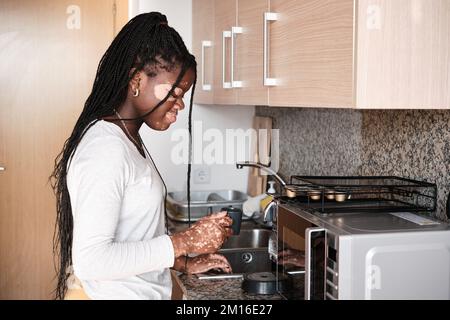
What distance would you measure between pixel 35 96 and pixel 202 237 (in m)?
1.95

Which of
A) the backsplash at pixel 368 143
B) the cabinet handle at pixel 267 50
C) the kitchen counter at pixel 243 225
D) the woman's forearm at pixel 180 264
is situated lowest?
the kitchen counter at pixel 243 225

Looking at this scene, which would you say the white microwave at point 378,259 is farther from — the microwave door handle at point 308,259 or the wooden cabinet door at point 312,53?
the wooden cabinet door at point 312,53

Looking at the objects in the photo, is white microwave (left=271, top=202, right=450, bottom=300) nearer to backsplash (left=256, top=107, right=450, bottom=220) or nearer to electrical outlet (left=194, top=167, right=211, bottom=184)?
backsplash (left=256, top=107, right=450, bottom=220)

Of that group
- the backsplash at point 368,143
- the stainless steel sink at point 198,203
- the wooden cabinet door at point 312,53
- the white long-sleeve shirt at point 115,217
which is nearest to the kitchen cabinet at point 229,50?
the wooden cabinet door at point 312,53

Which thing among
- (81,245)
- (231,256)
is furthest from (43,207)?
(81,245)

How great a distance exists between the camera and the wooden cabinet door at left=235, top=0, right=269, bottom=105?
171 cm

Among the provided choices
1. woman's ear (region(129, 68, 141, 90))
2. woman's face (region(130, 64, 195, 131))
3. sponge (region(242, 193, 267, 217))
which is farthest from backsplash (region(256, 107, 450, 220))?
woman's ear (region(129, 68, 141, 90))

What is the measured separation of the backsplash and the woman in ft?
1.69

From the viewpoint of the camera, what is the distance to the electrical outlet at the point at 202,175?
9.70 feet

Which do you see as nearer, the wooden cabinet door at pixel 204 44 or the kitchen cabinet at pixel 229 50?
the kitchen cabinet at pixel 229 50

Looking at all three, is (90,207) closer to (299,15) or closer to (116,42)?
(116,42)

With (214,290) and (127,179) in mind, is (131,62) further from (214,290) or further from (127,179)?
(214,290)

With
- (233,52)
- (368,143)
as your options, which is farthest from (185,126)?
(368,143)

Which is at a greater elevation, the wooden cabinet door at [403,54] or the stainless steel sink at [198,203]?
the wooden cabinet door at [403,54]
